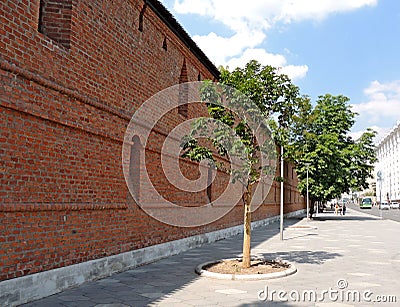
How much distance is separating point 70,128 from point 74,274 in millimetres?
2657

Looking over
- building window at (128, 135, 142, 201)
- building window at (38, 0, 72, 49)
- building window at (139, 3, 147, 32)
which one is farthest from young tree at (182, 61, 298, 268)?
building window at (38, 0, 72, 49)

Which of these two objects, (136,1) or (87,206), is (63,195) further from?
(136,1)

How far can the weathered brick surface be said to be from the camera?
6266 millimetres

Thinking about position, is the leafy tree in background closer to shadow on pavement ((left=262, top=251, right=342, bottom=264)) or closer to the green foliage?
the green foliage

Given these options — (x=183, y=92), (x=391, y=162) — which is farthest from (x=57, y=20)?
(x=391, y=162)

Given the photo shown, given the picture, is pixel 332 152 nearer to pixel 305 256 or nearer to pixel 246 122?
pixel 305 256

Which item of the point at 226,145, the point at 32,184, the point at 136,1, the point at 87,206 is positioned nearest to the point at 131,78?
the point at 136,1

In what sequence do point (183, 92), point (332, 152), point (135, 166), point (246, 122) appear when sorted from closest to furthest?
point (246, 122), point (135, 166), point (183, 92), point (332, 152)

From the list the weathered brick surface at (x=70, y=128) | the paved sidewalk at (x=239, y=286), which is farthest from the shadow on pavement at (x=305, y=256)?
the weathered brick surface at (x=70, y=128)

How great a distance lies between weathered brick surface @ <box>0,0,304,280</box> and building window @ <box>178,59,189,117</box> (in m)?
2.39

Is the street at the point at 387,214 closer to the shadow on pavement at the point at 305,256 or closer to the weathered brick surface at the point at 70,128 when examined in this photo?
the shadow on pavement at the point at 305,256

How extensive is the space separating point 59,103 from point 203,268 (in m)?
4.89

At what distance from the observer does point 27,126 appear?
6.56 metres

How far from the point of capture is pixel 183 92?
13906 mm
